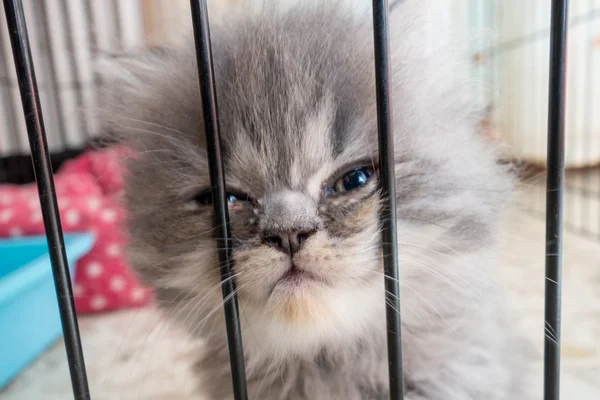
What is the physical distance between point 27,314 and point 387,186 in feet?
3.47

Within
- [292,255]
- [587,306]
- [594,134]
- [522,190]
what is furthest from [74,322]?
[594,134]

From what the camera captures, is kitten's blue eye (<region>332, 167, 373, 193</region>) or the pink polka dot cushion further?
the pink polka dot cushion

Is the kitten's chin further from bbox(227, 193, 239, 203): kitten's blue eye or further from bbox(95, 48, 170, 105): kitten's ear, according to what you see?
bbox(95, 48, 170, 105): kitten's ear

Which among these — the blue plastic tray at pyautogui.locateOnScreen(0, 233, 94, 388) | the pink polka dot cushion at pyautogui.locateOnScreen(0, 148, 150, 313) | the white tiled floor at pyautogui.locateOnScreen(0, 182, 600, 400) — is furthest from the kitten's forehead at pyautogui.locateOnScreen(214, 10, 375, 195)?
the pink polka dot cushion at pyautogui.locateOnScreen(0, 148, 150, 313)

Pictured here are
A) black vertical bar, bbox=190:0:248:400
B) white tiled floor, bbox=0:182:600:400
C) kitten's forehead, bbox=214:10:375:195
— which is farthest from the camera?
white tiled floor, bbox=0:182:600:400

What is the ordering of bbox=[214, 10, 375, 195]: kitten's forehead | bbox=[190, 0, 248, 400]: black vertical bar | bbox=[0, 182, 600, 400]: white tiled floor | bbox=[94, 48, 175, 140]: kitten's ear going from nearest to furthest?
bbox=[190, 0, 248, 400]: black vertical bar < bbox=[214, 10, 375, 195]: kitten's forehead < bbox=[94, 48, 175, 140]: kitten's ear < bbox=[0, 182, 600, 400]: white tiled floor

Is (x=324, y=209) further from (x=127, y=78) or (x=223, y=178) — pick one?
(x=127, y=78)

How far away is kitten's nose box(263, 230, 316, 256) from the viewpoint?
55 centimetres

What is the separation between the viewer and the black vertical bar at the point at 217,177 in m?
0.48

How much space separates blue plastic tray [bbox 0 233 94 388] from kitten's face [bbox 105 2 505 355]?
62 centimetres

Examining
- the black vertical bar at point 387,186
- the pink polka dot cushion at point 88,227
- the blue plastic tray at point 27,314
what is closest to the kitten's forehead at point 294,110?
the black vertical bar at point 387,186

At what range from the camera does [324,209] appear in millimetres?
584

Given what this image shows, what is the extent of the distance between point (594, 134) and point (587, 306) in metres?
1.59

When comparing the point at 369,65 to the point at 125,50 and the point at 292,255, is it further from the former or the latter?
the point at 125,50
